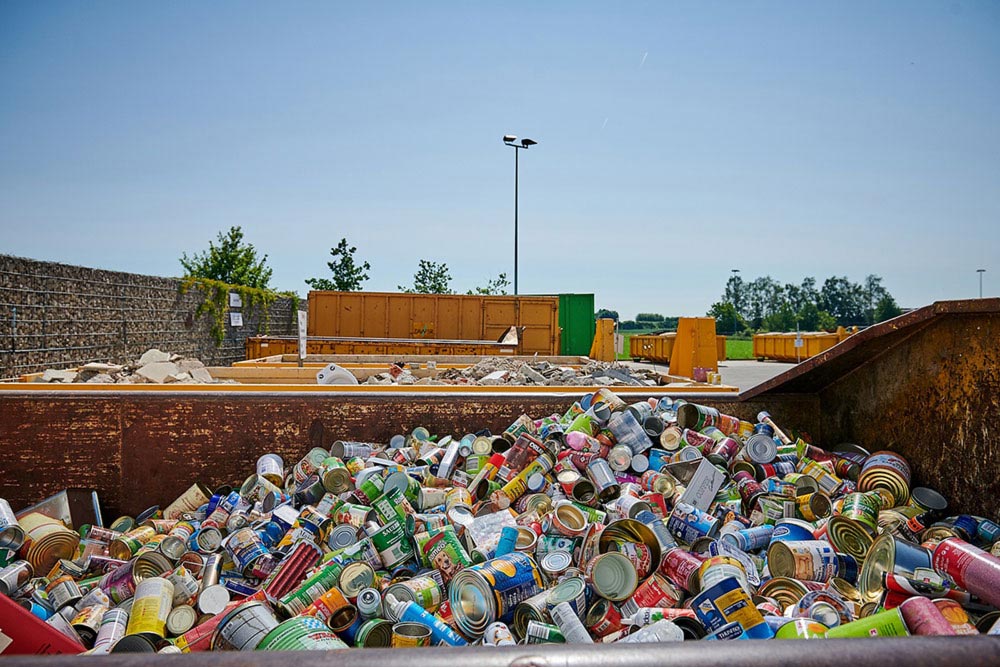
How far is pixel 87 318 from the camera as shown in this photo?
11516 mm

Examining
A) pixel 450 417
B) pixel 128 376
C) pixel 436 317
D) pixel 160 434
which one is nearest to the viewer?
pixel 160 434

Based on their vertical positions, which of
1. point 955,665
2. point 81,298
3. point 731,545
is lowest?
point 731,545

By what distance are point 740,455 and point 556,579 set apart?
1394 mm

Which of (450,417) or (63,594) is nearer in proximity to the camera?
(63,594)

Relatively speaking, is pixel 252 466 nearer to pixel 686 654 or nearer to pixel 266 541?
pixel 266 541

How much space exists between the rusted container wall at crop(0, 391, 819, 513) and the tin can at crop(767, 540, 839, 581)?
1971 mm

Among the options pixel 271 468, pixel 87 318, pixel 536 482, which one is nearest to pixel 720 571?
pixel 536 482

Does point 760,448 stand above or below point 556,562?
above

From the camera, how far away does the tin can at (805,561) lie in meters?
2.18

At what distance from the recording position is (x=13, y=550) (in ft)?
8.85

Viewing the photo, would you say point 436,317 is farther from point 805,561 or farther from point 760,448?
point 805,561

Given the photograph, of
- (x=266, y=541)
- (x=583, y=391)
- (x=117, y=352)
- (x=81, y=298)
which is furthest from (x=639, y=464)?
(x=117, y=352)

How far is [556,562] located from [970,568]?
1.31 metres

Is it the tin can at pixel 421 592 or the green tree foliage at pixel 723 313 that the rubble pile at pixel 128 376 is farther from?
the green tree foliage at pixel 723 313
